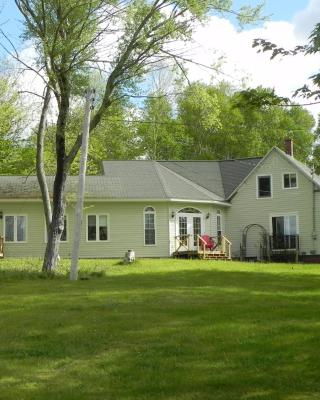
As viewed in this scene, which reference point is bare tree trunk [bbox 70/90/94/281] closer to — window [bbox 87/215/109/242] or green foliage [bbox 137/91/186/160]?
window [bbox 87/215/109/242]

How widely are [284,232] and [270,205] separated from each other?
5.16 ft

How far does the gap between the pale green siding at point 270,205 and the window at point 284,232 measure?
286 millimetres

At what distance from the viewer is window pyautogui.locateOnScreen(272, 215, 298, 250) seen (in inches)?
1250

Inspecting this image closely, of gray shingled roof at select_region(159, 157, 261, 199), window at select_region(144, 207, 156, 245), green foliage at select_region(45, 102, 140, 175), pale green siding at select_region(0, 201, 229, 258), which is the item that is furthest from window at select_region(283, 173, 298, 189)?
green foliage at select_region(45, 102, 140, 175)

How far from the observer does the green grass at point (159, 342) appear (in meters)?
6.27

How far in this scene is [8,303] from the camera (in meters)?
12.2

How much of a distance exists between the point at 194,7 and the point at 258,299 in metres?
9.93

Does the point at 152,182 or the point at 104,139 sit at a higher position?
the point at 104,139

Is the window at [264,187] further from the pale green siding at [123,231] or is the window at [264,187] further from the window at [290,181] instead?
the pale green siding at [123,231]

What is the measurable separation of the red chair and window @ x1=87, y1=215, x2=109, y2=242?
185 inches

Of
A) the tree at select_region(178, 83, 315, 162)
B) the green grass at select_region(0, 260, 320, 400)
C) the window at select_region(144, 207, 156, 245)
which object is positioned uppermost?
the tree at select_region(178, 83, 315, 162)

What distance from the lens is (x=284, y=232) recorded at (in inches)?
1267

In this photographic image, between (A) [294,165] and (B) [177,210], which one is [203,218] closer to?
(B) [177,210]

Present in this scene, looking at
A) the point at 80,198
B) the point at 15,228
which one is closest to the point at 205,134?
the point at 15,228
